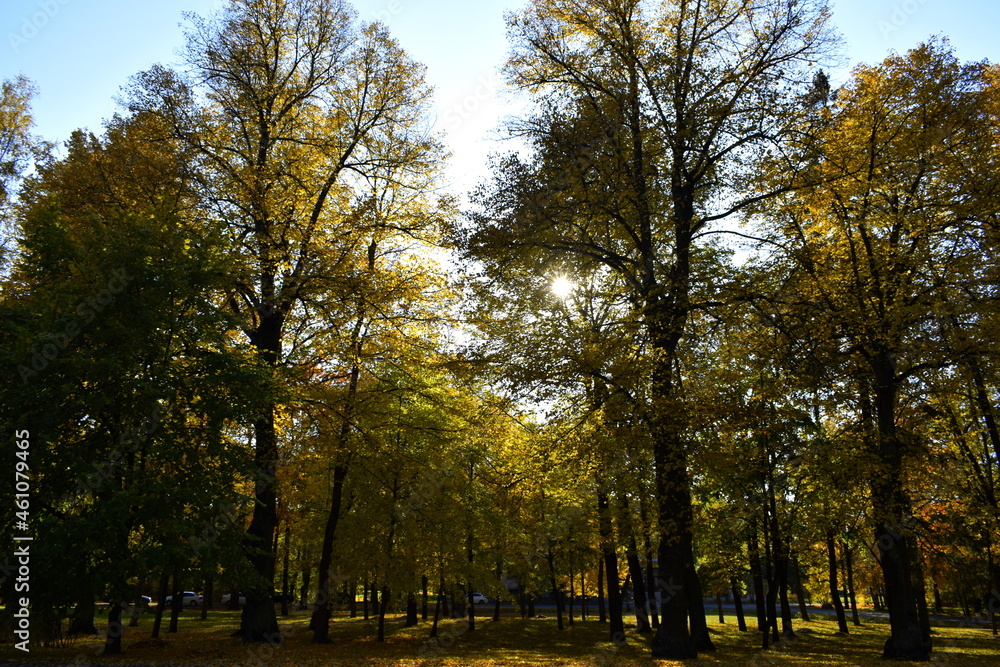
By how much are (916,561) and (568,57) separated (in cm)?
1861

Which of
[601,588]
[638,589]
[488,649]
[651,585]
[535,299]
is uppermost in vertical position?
[535,299]

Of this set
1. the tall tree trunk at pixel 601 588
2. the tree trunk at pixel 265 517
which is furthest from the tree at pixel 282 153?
the tall tree trunk at pixel 601 588

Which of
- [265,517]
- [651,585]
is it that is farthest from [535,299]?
[651,585]

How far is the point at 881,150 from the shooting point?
54.7 ft

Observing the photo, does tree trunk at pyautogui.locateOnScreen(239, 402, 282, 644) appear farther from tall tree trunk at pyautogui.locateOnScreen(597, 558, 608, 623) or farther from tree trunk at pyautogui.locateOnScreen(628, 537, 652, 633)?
tall tree trunk at pyautogui.locateOnScreen(597, 558, 608, 623)

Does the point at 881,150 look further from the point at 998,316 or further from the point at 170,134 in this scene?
the point at 170,134

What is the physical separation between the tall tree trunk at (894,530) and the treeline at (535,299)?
0.10 metres

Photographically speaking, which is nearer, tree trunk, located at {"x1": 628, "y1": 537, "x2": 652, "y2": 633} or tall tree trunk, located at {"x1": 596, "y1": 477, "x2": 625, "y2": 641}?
tall tree trunk, located at {"x1": 596, "y1": 477, "x2": 625, "y2": 641}

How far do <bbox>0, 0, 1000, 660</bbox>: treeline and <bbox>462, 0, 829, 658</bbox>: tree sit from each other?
0.31 ft

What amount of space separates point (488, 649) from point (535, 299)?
13437mm

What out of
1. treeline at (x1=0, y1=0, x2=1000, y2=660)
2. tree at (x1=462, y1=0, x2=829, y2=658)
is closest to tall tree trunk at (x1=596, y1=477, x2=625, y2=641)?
treeline at (x1=0, y1=0, x2=1000, y2=660)

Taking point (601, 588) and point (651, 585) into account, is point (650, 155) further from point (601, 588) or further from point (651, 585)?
point (601, 588)

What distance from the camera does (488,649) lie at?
22.5m

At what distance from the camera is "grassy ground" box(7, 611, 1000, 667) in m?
13.1
